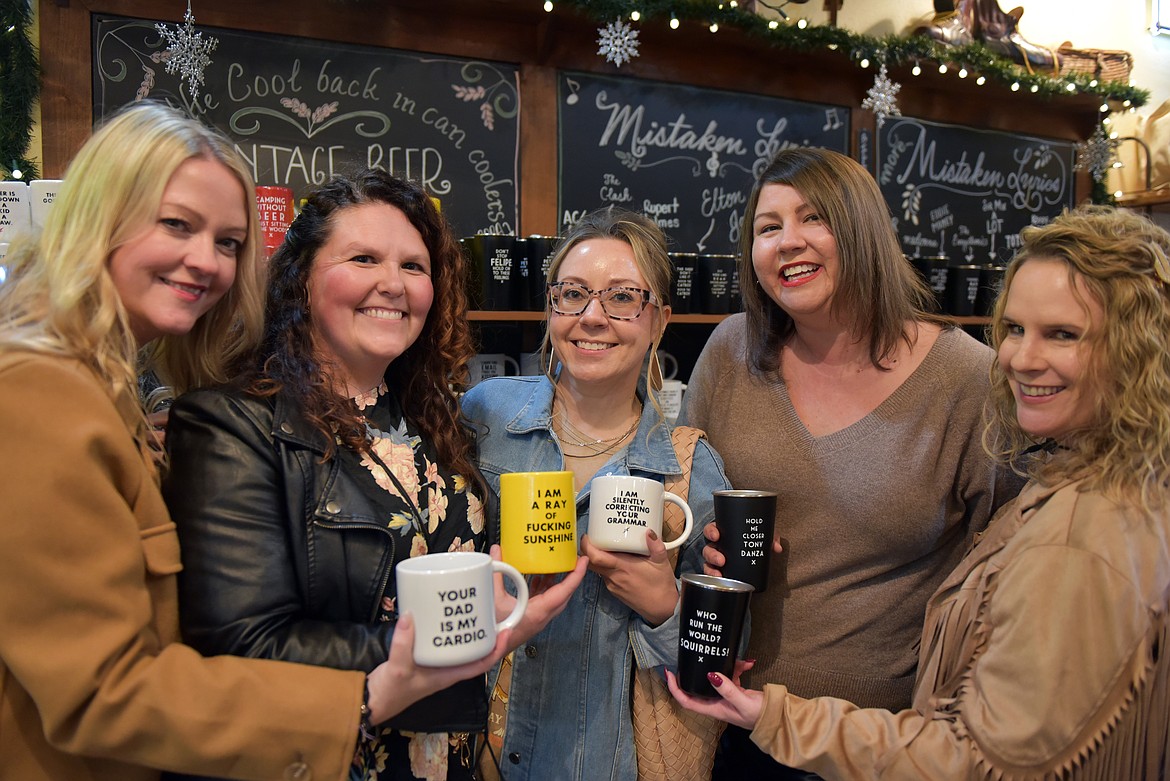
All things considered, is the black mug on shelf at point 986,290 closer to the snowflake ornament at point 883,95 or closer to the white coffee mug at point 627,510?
the snowflake ornament at point 883,95

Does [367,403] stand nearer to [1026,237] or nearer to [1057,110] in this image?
[1026,237]

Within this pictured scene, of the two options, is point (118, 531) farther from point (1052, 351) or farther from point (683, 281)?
point (683, 281)

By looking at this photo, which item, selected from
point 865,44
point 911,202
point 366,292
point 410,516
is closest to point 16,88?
point 366,292

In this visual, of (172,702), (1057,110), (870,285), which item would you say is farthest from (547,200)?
(1057,110)

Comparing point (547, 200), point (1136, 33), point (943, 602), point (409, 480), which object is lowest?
point (943, 602)

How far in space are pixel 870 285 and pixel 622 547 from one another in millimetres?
831

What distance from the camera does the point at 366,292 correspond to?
1336mm

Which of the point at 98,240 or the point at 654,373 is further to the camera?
the point at 654,373

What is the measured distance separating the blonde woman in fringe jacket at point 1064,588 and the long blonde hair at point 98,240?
3.50ft

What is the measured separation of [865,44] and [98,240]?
3.08 meters

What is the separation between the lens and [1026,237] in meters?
1.34

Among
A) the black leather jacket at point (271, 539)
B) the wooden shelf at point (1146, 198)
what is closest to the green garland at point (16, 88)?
the black leather jacket at point (271, 539)

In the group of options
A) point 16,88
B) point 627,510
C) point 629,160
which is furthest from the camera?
point 629,160

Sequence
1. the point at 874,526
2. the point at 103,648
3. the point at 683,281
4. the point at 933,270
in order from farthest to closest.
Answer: the point at 933,270, the point at 683,281, the point at 874,526, the point at 103,648
